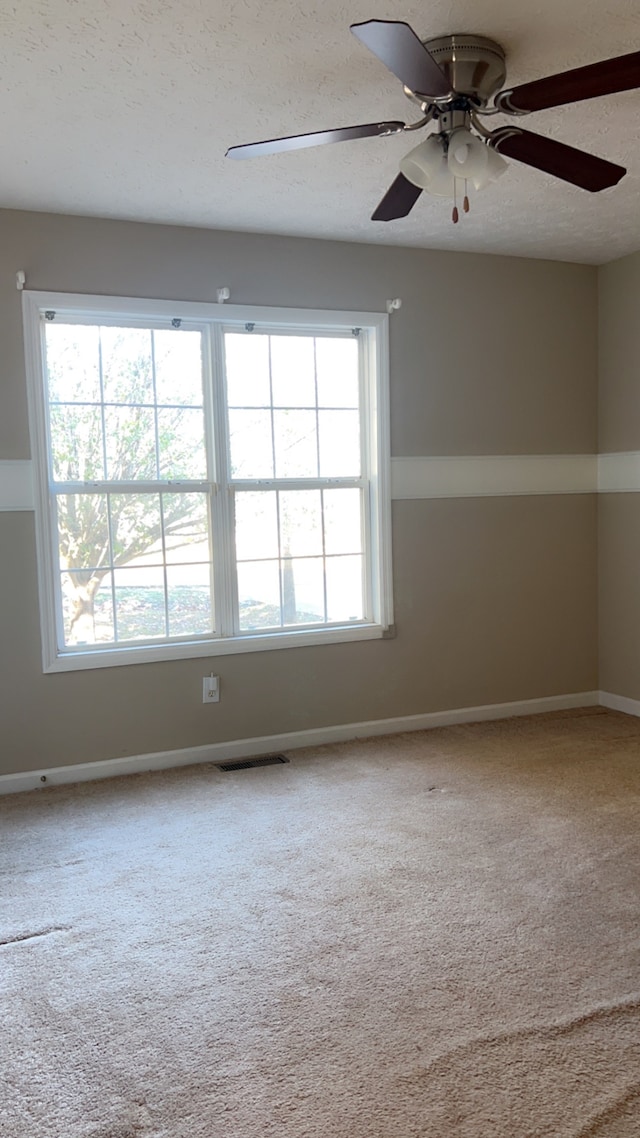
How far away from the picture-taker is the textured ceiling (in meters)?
2.15

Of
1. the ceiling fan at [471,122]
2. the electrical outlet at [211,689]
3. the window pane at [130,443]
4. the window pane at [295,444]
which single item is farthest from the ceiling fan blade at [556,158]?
the electrical outlet at [211,689]

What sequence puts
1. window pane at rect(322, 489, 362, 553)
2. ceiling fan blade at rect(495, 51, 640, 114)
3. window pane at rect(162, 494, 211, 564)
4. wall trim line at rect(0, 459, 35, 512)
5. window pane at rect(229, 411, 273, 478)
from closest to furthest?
1. ceiling fan blade at rect(495, 51, 640, 114)
2. wall trim line at rect(0, 459, 35, 512)
3. window pane at rect(162, 494, 211, 564)
4. window pane at rect(229, 411, 273, 478)
5. window pane at rect(322, 489, 362, 553)

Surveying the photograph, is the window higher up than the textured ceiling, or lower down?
lower down

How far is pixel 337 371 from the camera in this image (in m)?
4.25

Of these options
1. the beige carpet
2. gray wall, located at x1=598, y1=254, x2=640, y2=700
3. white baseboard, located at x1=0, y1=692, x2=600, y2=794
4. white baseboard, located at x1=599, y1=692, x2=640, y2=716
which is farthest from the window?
white baseboard, located at x1=599, y1=692, x2=640, y2=716

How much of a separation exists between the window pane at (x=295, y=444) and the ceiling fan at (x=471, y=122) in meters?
1.71

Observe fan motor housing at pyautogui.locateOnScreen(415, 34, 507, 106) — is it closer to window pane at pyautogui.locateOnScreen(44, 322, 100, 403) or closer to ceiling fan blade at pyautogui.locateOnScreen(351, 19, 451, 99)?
ceiling fan blade at pyautogui.locateOnScreen(351, 19, 451, 99)

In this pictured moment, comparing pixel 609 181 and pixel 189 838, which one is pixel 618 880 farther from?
pixel 609 181

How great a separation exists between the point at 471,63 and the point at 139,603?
8.58 ft

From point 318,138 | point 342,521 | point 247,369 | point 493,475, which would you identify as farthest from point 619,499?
point 318,138

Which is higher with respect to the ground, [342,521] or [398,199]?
[398,199]

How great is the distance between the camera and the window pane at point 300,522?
4.16 meters

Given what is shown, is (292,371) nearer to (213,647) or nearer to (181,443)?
(181,443)

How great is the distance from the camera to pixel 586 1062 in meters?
1.80
